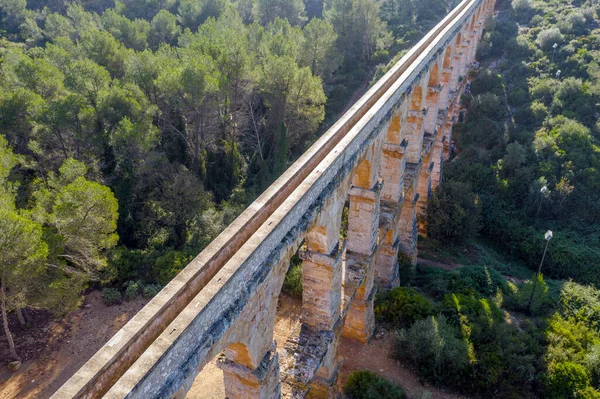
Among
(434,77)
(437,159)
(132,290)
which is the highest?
(434,77)

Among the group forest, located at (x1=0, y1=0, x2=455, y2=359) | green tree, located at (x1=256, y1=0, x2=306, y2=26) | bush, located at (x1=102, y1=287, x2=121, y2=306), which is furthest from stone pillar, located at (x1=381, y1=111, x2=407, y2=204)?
green tree, located at (x1=256, y1=0, x2=306, y2=26)

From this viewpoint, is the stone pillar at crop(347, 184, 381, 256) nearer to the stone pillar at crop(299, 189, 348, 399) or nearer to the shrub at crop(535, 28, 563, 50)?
the stone pillar at crop(299, 189, 348, 399)

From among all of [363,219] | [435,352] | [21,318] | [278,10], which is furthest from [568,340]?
[278,10]

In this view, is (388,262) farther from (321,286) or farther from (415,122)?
(321,286)

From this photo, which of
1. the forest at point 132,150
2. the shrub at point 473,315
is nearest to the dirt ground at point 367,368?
the shrub at point 473,315

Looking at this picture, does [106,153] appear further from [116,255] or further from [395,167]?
[395,167]

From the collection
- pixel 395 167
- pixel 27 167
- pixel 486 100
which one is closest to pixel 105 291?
pixel 27 167
